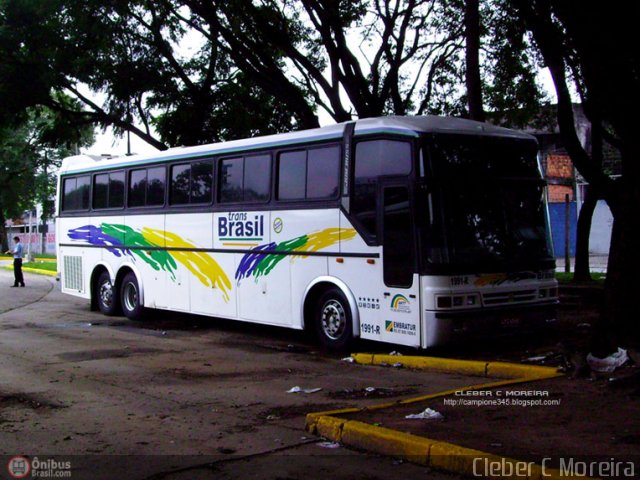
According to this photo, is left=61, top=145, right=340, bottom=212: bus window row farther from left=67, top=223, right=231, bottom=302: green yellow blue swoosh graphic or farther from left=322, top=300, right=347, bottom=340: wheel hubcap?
left=322, top=300, right=347, bottom=340: wheel hubcap

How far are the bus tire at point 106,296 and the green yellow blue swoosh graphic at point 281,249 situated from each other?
15.4ft

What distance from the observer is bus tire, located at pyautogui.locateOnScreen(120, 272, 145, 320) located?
53.3ft

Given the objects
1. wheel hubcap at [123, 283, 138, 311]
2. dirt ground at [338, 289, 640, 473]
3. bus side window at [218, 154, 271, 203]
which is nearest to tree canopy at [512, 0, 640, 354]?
dirt ground at [338, 289, 640, 473]

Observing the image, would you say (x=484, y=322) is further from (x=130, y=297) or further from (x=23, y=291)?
(x=23, y=291)

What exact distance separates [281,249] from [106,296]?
6.55 meters

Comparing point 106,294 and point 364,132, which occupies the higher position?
point 364,132

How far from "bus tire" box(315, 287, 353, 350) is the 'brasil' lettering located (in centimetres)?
178

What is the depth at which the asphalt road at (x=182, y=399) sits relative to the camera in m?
5.80

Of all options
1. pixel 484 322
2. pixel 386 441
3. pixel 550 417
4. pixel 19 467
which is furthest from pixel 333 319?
pixel 19 467

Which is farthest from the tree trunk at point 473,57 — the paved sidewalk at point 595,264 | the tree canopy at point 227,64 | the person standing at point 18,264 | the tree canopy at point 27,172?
the tree canopy at point 27,172

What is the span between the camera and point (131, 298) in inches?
656

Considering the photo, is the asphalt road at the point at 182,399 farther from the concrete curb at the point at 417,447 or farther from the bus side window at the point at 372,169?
the bus side window at the point at 372,169

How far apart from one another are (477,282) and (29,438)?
20.0 ft

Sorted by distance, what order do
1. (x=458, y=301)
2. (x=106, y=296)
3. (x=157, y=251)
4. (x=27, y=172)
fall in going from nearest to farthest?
(x=458, y=301)
(x=157, y=251)
(x=106, y=296)
(x=27, y=172)
